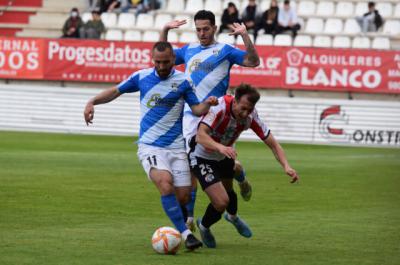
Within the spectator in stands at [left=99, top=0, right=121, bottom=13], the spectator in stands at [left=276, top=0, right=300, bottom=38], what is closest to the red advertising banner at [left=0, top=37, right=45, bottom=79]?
the spectator in stands at [left=99, top=0, right=121, bottom=13]

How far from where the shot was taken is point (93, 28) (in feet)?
103

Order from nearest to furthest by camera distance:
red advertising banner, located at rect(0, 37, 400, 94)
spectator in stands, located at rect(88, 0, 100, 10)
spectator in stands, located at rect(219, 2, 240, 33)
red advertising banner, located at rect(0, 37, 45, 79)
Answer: red advertising banner, located at rect(0, 37, 400, 94) → spectator in stands, located at rect(219, 2, 240, 33) → red advertising banner, located at rect(0, 37, 45, 79) → spectator in stands, located at rect(88, 0, 100, 10)

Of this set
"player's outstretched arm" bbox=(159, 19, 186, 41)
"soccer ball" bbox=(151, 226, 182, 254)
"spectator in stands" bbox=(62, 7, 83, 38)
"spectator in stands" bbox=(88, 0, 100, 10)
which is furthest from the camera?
"spectator in stands" bbox=(88, 0, 100, 10)

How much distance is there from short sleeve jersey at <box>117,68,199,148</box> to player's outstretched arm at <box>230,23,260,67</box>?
1.06 m

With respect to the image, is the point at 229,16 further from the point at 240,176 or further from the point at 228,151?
the point at 228,151

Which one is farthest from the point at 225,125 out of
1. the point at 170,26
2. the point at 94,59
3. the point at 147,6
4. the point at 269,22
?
the point at 147,6

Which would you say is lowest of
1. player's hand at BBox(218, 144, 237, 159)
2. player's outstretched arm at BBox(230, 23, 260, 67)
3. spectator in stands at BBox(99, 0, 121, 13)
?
spectator in stands at BBox(99, 0, 121, 13)

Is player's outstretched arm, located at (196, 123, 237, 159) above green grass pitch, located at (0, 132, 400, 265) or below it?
above

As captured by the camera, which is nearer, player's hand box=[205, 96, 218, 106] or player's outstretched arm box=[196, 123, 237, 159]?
player's outstretched arm box=[196, 123, 237, 159]

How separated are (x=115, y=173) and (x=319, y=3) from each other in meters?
15.4

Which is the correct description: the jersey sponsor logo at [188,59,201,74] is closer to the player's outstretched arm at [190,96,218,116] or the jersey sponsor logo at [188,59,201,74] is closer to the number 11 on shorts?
the player's outstretched arm at [190,96,218,116]

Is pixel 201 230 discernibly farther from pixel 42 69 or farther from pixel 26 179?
pixel 42 69

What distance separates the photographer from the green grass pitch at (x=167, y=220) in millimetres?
9789

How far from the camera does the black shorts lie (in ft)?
34.5
